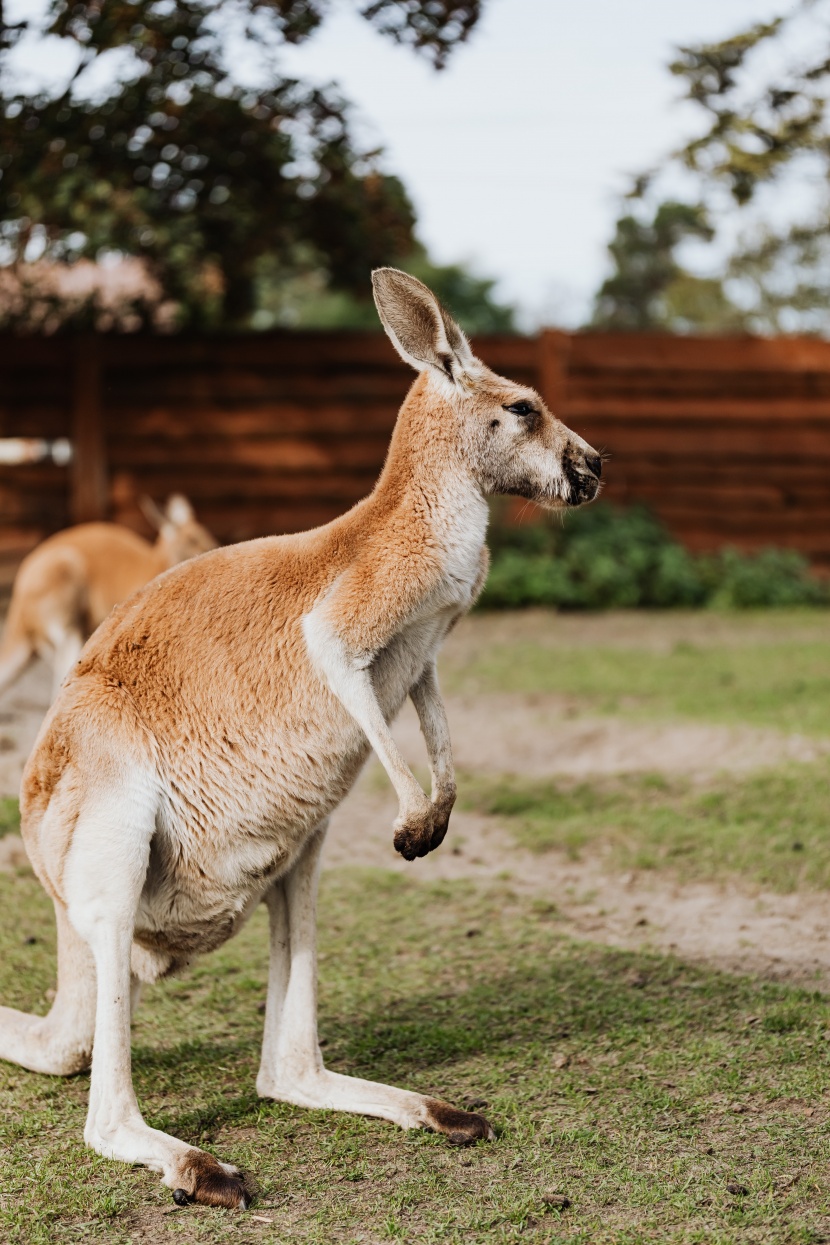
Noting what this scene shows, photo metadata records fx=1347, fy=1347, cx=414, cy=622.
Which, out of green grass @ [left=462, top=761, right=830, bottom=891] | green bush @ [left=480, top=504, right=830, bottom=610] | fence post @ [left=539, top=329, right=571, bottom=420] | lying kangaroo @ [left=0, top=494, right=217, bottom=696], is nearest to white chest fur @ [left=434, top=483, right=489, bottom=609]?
green grass @ [left=462, top=761, right=830, bottom=891]

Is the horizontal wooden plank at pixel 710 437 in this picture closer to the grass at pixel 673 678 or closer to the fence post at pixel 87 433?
the grass at pixel 673 678

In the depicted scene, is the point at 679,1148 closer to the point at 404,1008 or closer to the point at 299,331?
the point at 404,1008

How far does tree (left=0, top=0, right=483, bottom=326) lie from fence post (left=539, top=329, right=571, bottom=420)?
1424 mm

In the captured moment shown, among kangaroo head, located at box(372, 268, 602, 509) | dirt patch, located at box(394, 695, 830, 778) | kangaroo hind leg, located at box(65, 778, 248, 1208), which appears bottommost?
dirt patch, located at box(394, 695, 830, 778)

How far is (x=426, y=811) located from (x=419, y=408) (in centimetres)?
80

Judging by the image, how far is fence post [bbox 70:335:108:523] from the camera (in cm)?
1049

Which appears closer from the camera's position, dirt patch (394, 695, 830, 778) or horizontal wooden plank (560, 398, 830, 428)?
dirt patch (394, 695, 830, 778)

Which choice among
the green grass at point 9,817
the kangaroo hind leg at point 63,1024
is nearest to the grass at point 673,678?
the green grass at point 9,817

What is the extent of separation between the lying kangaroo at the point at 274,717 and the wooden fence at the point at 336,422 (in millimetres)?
8056

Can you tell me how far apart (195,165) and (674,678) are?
531 centimetres

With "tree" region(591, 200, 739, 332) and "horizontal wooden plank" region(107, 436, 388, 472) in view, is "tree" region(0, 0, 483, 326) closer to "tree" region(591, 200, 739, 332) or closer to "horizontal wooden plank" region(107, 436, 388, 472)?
"horizontal wooden plank" region(107, 436, 388, 472)

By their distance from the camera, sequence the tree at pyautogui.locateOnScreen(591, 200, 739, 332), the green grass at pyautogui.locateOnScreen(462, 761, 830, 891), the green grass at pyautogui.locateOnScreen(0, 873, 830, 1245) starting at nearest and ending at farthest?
the green grass at pyautogui.locateOnScreen(0, 873, 830, 1245)
the green grass at pyautogui.locateOnScreen(462, 761, 830, 891)
the tree at pyautogui.locateOnScreen(591, 200, 739, 332)

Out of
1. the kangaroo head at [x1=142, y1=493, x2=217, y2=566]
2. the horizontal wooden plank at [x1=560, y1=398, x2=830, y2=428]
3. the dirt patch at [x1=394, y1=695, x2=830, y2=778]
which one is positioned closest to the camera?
the dirt patch at [x1=394, y1=695, x2=830, y2=778]

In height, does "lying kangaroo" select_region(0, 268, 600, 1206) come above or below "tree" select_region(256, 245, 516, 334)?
above
